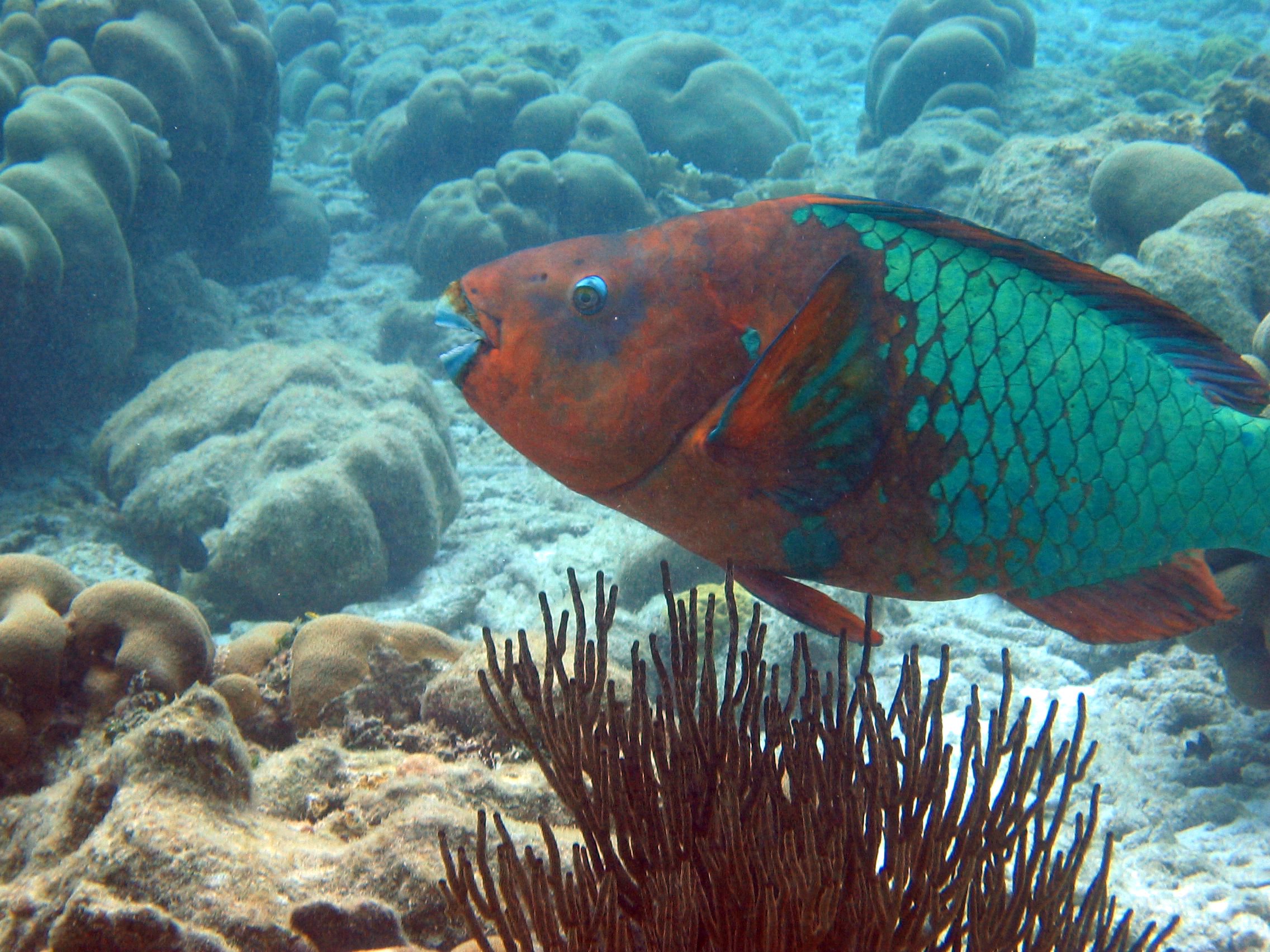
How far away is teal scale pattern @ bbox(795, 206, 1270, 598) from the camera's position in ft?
4.92

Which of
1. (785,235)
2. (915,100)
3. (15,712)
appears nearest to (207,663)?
(15,712)

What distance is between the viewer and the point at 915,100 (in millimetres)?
14367

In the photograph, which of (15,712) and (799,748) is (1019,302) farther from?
(15,712)

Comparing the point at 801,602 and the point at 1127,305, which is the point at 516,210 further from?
the point at 801,602

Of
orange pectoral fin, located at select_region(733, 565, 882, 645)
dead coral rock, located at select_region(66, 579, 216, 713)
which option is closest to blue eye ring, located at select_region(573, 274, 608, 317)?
orange pectoral fin, located at select_region(733, 565, 882, 645)

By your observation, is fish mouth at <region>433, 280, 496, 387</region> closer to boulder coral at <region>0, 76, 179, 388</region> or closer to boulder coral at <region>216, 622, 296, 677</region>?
boulder coral at <region>216, 622, 296, 677</region>

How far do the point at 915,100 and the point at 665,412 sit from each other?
1569 cm

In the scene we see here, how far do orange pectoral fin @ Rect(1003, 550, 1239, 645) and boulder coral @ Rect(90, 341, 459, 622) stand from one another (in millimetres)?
5340

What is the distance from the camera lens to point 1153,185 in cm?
637

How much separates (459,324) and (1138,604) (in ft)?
5.48

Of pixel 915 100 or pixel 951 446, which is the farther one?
pixel 915 100

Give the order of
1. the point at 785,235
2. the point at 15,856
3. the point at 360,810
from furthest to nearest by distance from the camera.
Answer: the point at 360,810
the point at 15,856
the point at 785,235

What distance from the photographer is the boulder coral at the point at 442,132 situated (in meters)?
12.5

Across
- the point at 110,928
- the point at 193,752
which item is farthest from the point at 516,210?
the point at 110,928
